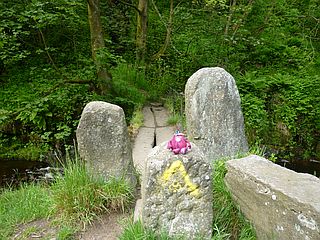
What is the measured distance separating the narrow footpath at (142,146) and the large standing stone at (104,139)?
0.58m

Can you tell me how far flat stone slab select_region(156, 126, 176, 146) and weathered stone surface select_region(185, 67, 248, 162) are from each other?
2.18 meters

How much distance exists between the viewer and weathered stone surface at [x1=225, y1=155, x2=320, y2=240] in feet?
8.17

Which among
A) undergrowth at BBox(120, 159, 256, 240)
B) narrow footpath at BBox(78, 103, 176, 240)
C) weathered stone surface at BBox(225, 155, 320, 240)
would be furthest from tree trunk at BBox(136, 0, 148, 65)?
weathered stone surface at BBox(225, 155, 320, 240)

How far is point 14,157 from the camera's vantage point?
30.6 ft

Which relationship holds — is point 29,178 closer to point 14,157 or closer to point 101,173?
point 14,157

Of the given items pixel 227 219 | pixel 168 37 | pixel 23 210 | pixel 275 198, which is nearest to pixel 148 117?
pixel 168 37

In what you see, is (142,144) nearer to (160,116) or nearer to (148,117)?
(148,117)

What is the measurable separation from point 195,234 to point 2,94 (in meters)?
8.96

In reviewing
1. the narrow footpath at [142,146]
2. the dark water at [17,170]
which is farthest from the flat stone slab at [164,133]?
the dark water at [17,170]

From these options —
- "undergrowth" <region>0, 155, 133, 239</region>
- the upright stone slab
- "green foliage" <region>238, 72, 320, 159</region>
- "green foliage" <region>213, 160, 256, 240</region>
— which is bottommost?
"green foliage" <region>238, 72, 320, 159</region>

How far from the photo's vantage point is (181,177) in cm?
287

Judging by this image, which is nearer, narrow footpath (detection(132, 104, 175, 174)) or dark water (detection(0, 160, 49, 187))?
narrow footpath (detection(132, 104, 175, 174))

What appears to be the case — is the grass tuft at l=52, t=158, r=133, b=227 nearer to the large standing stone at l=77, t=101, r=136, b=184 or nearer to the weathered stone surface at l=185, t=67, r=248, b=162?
the large standing stone at l=77, t=101, r=136, b=184

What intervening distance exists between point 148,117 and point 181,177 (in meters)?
6.18
